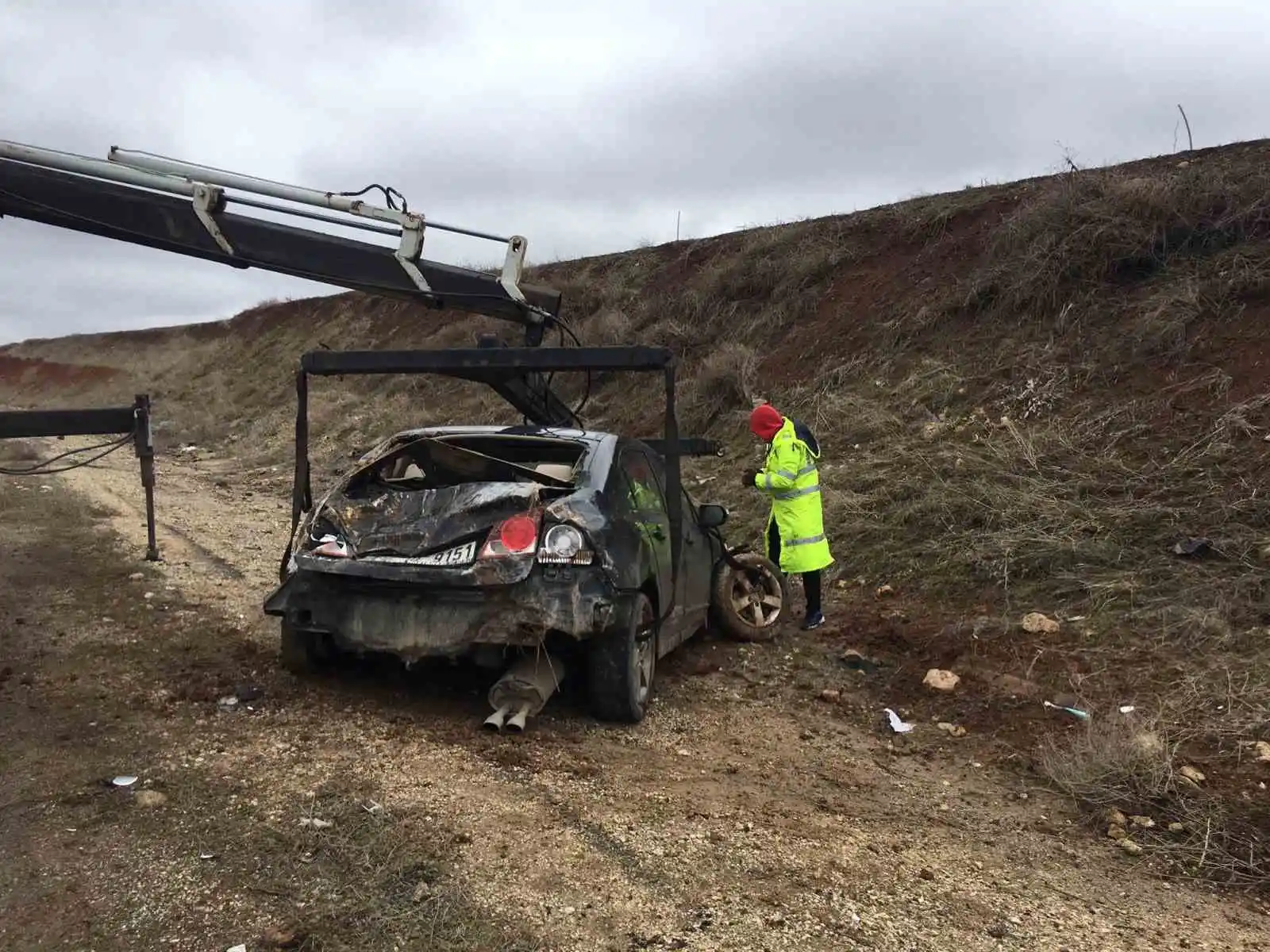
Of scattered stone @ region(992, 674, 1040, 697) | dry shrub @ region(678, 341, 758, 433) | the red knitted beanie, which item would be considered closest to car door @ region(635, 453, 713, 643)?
the red knitted beanie

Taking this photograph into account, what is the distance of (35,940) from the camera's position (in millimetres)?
2887

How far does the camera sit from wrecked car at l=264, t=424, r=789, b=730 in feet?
15.8

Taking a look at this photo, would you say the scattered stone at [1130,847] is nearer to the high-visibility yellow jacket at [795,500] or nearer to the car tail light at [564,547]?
the car tail light at [564,547]

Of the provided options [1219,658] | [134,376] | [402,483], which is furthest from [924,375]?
[134,376]

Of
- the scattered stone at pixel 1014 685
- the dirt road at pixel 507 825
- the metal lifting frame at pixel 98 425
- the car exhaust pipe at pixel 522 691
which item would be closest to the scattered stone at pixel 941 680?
the scattered stone at pixel 1014 685

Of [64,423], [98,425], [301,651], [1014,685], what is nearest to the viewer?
[301,651]

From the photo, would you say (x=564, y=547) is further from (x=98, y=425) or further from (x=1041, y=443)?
(x=98, y=425)

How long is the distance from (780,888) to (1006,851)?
43.8 inches

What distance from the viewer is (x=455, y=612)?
485cm

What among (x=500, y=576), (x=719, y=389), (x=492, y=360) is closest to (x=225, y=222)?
(x=492, y=360)

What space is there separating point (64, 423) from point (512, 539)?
255 inches

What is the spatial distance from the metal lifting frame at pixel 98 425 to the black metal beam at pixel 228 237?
2.38 meters

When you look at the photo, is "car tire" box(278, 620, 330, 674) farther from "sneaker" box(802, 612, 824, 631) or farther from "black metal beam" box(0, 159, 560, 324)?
"sneaker" box(802, 612, 824, 631)

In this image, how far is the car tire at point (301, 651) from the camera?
539 centimetres
